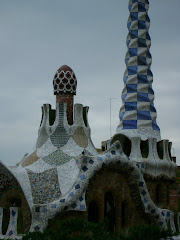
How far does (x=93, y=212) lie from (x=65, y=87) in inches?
140

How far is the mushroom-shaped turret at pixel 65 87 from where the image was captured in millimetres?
11742

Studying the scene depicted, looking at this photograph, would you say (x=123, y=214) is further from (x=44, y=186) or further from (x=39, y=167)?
(x=39, y=167)

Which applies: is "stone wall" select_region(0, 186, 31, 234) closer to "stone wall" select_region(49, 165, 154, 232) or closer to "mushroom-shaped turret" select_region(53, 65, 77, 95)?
"stone wall" select_region(49, 165, 154, 232)

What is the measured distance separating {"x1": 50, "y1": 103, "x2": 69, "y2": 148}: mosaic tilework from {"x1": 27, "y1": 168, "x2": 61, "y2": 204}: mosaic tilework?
3.21ft

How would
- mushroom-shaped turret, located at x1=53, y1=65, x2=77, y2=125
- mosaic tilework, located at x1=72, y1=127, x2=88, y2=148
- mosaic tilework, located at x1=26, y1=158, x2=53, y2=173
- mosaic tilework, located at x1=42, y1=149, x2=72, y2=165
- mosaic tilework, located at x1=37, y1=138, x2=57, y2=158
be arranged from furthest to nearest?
mushroom-shaped turret, located at x1=53, y1=65, x2=77, y2=125 < mosaic tilework, located at x1=72, y1=127, x2=88, y2=148 < mosaic tilework, located at x1=37, y1=138, x2=57, y2=158 < mosaic tilework, located at x1=42, y1=149, x2=72, y2=165 < mosaic tilework, located at x1=26, y1=158, x2=53, y2=173

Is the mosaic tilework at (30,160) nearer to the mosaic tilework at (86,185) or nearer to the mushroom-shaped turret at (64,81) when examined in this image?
the mosaic tilework at (86,185)

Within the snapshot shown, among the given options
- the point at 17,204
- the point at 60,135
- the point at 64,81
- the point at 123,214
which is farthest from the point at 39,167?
the point at 64,81

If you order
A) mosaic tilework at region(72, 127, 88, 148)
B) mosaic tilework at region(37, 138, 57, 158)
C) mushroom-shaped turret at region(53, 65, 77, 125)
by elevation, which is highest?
mushroom-shaped turret at region(53, 65, 77, 125)

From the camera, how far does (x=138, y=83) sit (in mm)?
13133

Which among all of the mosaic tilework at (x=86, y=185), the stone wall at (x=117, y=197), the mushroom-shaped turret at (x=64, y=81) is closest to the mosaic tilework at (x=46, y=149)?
the mosaic tilework at (x=86, y=185)

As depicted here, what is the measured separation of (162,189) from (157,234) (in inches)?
233

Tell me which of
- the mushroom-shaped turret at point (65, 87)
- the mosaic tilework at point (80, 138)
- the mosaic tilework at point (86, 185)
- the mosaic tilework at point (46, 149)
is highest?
the mushroom-shaped turret at point (65, 87)

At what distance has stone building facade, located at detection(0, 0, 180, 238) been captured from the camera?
9397 mm

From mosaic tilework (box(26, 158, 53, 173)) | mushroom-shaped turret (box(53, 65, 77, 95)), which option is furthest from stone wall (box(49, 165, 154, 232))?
mushroom-shaped turret (box(53, 65, 77, 95))
